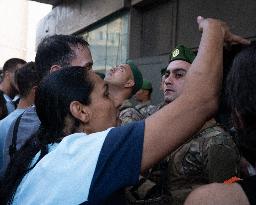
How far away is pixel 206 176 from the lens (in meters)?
2.22

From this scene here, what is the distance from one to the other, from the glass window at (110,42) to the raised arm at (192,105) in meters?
5.88

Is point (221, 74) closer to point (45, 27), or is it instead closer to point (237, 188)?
point (237, 188)

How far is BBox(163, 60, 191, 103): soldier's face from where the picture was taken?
9.73ft

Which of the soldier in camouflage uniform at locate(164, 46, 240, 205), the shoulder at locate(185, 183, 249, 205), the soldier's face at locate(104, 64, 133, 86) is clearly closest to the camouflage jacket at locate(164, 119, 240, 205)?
the soldier in camouflage uniform at locate(164, 46, 240, 205)

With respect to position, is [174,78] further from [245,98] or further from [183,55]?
[245,98]

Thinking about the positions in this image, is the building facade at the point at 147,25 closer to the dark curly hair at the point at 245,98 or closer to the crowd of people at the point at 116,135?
the crowd of people at the point at 116,135

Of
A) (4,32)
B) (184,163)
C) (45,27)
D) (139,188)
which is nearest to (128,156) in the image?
(139,188)

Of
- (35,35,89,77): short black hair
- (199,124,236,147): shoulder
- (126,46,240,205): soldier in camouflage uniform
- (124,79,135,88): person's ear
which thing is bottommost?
(126,46,240,205): soldier in camouflage uniform

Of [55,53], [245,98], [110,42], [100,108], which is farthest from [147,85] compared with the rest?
Result: [245,98]

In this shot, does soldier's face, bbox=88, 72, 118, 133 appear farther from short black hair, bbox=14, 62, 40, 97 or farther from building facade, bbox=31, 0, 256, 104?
building facade, bbox=31, 0, 256, 104

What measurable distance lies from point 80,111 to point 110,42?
6.79 m

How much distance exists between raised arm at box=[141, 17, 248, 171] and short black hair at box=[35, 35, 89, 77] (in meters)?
0.94

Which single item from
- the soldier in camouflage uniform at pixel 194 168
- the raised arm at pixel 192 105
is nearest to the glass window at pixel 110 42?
the soldier in camouflage uniform at pixel 194 168

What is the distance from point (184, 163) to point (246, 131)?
116 cm
